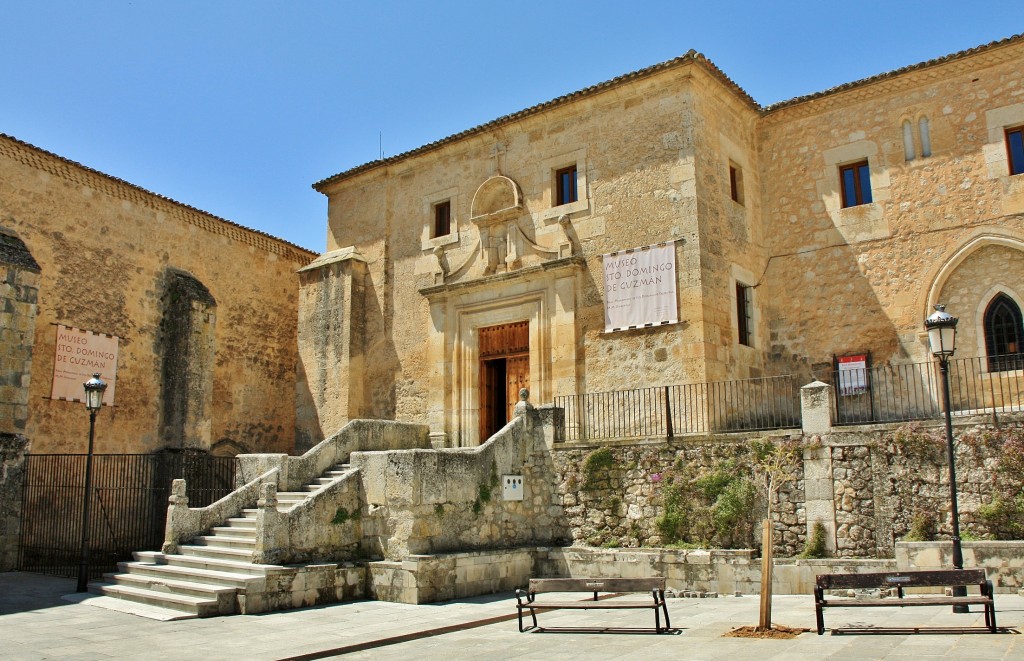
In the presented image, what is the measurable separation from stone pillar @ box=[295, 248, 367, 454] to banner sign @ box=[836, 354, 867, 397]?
1072cm

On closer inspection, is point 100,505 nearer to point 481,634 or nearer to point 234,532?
point 234,532

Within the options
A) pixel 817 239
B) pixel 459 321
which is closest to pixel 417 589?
pixel 459 321

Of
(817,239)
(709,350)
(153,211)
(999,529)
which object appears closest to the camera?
(999,529)

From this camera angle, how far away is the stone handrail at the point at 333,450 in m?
14.8

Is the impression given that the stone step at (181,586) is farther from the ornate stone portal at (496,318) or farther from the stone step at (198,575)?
the ornate stone portal at (496,318)

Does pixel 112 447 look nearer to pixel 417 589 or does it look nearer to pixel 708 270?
pixel 417 589

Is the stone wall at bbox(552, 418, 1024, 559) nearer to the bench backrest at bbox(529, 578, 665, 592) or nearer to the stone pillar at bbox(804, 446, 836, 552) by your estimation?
the stone pillar at bbox(804, 446, 836, 552)

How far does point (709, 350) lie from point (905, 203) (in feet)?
15.3

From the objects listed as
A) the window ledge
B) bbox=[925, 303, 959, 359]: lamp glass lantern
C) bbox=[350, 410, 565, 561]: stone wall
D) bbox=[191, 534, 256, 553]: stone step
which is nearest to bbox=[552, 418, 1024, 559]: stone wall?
bbox=[350, 410, 565, 561]: stone wall

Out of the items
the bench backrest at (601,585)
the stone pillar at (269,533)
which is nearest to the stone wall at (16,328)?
the stone pillar at (269,533)

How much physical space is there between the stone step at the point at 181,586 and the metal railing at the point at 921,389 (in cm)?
998

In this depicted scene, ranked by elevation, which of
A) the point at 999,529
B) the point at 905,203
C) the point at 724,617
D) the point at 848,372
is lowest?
the point at 724,617

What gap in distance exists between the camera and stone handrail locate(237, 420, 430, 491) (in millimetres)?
14773

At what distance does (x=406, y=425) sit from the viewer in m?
17.8
